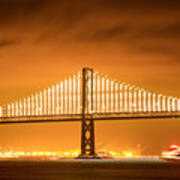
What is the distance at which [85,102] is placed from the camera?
63688 millimetres

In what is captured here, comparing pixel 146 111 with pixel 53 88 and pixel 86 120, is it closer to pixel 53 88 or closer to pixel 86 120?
pixel 86 120

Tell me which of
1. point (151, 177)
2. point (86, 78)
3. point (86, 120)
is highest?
point (86, 78)

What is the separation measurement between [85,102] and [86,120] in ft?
9.08

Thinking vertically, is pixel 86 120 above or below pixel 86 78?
below

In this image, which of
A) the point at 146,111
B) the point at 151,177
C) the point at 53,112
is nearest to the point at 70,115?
the point at 53,112

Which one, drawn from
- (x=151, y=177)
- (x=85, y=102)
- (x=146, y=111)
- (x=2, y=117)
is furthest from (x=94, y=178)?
(x=2, y=117)

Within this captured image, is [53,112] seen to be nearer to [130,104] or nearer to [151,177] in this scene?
[130,104]

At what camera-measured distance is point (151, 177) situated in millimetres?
35750

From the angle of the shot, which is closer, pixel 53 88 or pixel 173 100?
pixel 173 100

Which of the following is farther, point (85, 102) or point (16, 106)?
point (16, 106)

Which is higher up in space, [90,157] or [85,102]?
[85,102]

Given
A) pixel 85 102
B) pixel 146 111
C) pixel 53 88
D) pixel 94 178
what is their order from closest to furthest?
pixel 94 178
pixel 146 111
pixel 85 102
pixel 53 88

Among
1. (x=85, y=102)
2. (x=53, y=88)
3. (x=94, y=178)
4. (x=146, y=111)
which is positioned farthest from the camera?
(x=53, y=88)

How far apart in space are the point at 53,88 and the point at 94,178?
35273 millimetres
